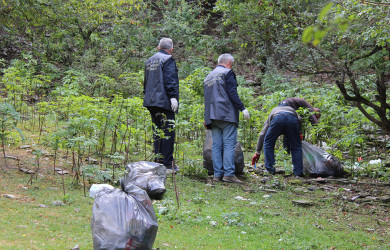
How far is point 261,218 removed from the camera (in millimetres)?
4570

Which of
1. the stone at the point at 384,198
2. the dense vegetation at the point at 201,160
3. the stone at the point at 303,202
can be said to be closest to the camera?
the dense vegetation at the point at 201,160

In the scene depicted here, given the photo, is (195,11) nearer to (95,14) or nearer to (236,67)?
(236,67)

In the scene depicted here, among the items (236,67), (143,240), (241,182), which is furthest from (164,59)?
(236,67)

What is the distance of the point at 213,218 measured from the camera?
4426mm

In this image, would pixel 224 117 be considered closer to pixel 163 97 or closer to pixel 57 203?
pixel 163 97

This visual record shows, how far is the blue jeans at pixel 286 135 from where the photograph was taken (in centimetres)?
732

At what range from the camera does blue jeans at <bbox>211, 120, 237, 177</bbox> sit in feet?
21.6

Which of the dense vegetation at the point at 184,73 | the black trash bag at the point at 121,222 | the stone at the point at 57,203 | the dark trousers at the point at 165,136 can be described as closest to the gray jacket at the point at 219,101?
the dense vegetation at the point at 184,73

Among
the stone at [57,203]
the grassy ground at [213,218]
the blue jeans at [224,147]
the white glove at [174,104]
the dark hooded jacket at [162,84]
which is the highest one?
the dark hooded jacket at [162,84]

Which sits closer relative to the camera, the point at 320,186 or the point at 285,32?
the point at 320,186

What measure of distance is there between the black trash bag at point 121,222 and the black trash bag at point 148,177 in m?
1.71

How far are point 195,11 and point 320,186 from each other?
52.4 feet

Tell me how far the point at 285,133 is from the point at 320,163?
0.84 metres

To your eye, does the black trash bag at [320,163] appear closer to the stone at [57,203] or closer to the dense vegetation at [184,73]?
the dense vegetation at [184,73]
